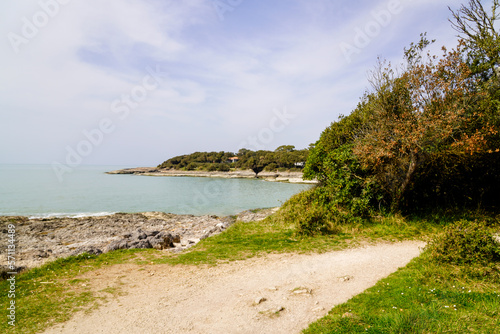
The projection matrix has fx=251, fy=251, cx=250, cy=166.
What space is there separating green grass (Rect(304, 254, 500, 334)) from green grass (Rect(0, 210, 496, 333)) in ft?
0.89

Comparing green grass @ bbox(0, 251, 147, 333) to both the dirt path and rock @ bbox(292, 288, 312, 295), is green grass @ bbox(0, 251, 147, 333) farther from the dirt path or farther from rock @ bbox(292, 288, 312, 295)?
rock @ bbox(292, 288, 312, 295)

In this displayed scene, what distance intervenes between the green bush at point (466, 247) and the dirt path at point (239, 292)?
1.23 meters

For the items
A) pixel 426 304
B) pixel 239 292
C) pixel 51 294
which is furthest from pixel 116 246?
pixel 426 304

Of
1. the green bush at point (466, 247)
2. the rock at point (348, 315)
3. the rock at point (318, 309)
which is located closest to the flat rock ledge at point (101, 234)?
the rock at point (318, 309)

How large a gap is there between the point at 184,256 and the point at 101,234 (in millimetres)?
12096

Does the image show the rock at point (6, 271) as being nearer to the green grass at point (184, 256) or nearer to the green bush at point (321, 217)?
the green grass at point (184, 256)

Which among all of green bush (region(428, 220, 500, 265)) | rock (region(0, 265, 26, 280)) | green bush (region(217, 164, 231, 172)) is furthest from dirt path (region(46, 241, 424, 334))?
green bush (region(217, 164, 231, 172))

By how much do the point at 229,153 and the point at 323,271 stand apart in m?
147

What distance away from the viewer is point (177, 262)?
9.50 metres

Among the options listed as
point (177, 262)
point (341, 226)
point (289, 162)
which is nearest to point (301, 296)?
point (177, 262)

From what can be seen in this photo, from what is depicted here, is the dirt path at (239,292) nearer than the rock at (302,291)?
Yes

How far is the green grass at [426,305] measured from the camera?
3952 mm

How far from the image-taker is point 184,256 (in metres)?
10.2

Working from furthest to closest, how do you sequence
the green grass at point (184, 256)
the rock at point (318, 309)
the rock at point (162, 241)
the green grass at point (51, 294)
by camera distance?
the rock at point (162, 241) < the green grass at point (184, 256) < the green grass at point (51, 294) < the rock at point (318, 309)
